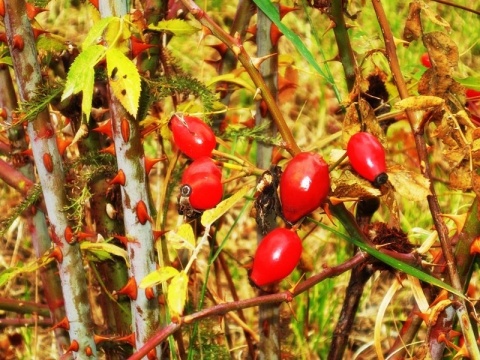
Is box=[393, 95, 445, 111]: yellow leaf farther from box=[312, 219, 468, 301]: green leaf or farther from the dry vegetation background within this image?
the dry vegetation background

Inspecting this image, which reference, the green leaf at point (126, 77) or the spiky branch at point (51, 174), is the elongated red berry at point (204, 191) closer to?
the green leaf at point (126, 77)

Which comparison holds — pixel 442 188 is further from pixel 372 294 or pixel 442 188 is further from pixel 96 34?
pixel 96 34

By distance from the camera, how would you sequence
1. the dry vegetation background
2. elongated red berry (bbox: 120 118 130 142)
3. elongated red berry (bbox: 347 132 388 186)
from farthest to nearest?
1. the dry vegetation background
2. elongated red berry (bbox: 120 118 130 142)
3. elongated red berry (bbox: 347 132 388 186)

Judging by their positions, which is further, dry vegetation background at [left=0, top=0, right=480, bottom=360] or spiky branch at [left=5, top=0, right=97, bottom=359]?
dry vegetation background at [left=0, top=0, right=480, bottom=360]

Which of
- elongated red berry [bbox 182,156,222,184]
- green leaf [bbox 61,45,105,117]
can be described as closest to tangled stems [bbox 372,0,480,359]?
elongated red berry [bbox 182,156,222,184]

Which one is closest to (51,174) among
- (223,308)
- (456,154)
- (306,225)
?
(223,308)

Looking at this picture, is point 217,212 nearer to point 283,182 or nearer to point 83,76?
point 283,182
